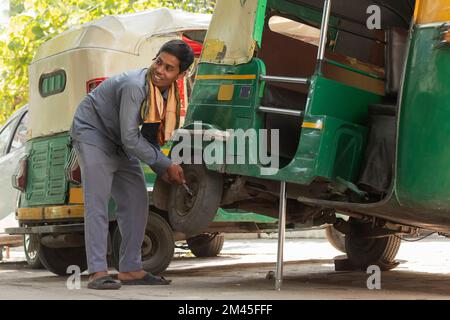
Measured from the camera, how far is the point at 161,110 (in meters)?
6.92

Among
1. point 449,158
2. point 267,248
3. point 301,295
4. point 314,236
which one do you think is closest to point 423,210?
point 449,158

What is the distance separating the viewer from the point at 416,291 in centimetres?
714

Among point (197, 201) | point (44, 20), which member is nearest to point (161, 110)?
point (197, 201)

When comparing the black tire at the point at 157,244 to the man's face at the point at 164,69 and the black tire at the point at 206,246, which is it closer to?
the man's face at the point at 164,69

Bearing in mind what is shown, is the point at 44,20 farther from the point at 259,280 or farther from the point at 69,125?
the point at 259,280

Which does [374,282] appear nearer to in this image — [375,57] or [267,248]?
[375,57]

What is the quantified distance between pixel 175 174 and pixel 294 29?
7.36 ft

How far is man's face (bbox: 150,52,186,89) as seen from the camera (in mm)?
6828

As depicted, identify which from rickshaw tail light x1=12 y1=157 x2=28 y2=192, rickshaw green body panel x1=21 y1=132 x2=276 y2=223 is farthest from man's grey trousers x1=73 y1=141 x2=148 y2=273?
rickshaw tail light x1=12 y1=157 x2=28 y2=192

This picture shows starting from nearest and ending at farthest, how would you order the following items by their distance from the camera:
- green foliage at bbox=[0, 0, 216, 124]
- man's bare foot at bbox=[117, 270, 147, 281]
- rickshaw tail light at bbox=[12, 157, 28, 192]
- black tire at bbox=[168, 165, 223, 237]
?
black tire at bbox=[168, 165, 223, 237] < man's bare foot at bbox=[117, 270, 147, 281] < rickshaw tail light at bbox=[12, 157, 28, 192] < green foliage at bbox=[0, 0, 216, 124]

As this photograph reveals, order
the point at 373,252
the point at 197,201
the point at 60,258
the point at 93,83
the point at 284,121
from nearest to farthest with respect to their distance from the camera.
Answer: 1. the point at 197,201
2. the point at 284,121
3. the point at 93,83
4. the point at 60,258
5. the point at 373,252

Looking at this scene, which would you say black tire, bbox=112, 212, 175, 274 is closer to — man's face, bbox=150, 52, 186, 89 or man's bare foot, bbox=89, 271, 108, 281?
man's bare foot, bbox=89, 271, 108, 281

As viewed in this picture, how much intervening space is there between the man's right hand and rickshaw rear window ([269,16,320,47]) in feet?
6.57

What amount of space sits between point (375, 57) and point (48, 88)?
3.61 meters
